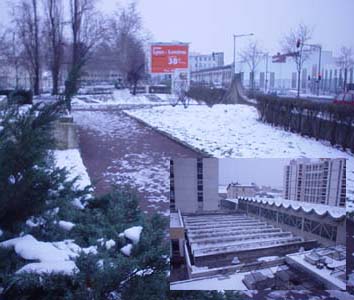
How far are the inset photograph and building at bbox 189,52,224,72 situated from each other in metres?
0.65

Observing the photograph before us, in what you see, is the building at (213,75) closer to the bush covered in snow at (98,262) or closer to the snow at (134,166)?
the bush covered in snow at (98,262)

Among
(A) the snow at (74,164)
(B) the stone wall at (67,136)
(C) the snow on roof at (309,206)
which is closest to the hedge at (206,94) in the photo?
(C) the snow on roof at (309,206)

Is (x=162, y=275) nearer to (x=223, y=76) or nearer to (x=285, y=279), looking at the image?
(x=285, y=279)

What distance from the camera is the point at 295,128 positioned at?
9.57 feet

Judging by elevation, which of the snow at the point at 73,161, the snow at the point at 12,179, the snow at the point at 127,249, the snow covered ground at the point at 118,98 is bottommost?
the snow at the point at 73,161

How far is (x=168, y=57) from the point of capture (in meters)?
2.26

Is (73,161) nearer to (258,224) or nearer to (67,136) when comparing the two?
(67,136)

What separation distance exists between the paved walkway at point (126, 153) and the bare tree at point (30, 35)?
904mm

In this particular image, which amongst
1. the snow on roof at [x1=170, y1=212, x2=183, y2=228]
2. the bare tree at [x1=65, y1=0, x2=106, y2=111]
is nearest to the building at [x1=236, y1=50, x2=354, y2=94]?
the bare tree at [x1=65, y1=0, x2=106, y2=111]

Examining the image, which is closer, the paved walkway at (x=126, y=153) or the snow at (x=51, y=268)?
the snow at (x=51, y=268)

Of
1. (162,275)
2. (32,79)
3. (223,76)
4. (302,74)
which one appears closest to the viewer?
(162,275)

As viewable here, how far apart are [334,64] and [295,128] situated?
79 centimetres

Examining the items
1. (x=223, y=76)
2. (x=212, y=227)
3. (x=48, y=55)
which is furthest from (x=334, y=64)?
(x=48, y=55)

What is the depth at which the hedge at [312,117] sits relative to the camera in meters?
2.37
